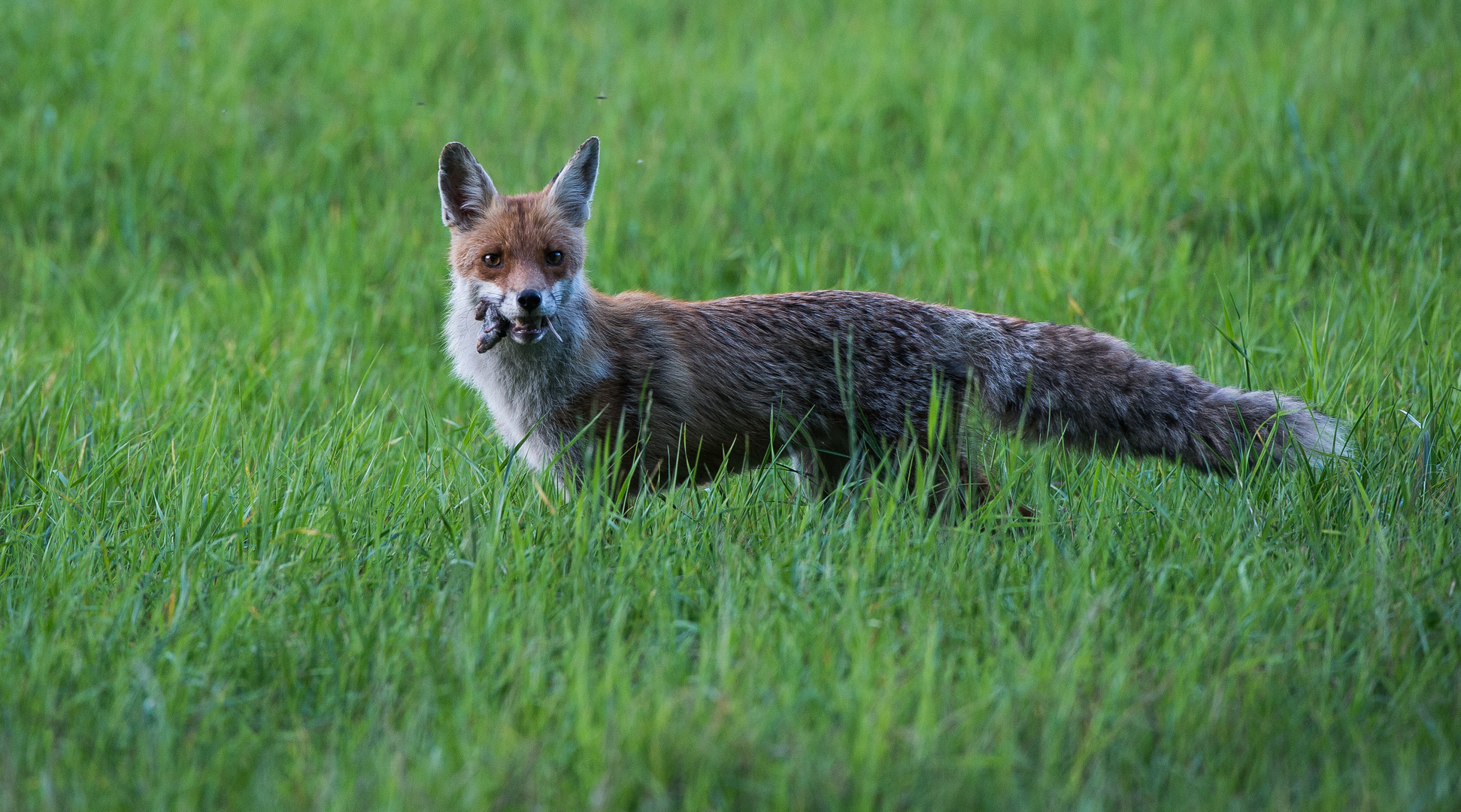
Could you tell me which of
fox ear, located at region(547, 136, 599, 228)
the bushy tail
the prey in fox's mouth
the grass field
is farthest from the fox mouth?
the bushy tail

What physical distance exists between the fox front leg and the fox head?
4 cm

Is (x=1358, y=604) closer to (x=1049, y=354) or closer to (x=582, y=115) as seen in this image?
(x=1049, y=354)

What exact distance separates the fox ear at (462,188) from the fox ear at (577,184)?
0.88 feet

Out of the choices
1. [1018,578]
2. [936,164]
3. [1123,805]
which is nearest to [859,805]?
[1123,805]

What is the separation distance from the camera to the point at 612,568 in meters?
4.06

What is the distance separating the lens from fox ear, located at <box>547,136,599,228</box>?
5012mm

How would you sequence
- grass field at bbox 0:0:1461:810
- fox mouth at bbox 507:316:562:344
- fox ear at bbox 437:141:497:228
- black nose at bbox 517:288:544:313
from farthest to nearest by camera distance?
1. fox ear at bbox 437:141:497:228
2. fox mouth at bbox 507:316:562:344
3. black nose at bbox 517:288:544:313
4. grass field at bbox 0:0:1461:810

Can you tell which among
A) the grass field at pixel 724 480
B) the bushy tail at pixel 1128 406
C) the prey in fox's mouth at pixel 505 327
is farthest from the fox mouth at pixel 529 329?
the bushy tail at pixel 1128 406

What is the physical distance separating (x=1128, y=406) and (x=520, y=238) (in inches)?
100

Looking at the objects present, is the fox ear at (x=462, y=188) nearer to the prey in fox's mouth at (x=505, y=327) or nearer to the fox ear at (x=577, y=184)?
the fox ear at (x=577, y=184)

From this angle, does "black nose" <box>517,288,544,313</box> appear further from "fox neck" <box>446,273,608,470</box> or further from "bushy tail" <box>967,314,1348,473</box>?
"bushy tail" <box>967,314,1348,473</box>

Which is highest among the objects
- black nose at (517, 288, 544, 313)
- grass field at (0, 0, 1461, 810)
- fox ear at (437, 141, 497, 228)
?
fox ear at (437, 141, 497, 228)

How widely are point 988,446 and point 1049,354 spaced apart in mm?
479

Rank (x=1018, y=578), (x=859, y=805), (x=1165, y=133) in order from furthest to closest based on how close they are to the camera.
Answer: (x=1165, y=133) → (x=1018, y=578) → (x=859, y=805)
